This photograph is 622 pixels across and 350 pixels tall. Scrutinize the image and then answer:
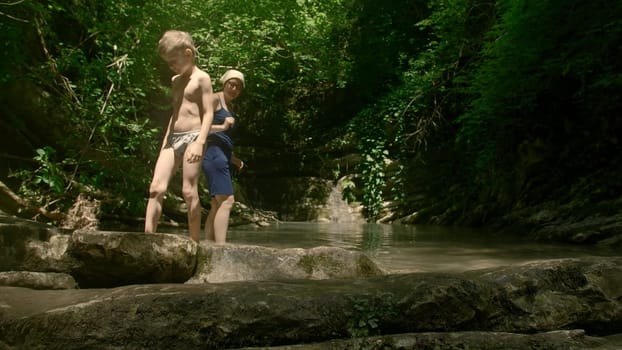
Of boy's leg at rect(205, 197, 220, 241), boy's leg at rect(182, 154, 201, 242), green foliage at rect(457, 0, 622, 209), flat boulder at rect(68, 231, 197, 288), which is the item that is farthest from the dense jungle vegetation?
flat boulder at rect(68, 231, 197, 288)

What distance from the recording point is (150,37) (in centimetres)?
921

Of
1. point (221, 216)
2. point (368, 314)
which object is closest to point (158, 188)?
point (221, 216)

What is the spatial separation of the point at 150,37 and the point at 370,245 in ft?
18.1

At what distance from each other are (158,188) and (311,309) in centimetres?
182

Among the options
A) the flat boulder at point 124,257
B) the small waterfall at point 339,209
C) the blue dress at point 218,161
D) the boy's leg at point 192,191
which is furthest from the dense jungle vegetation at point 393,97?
the flat boulder at point 124,257

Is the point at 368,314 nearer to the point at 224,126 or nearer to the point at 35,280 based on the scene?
the point at 35,280

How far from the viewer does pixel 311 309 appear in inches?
100

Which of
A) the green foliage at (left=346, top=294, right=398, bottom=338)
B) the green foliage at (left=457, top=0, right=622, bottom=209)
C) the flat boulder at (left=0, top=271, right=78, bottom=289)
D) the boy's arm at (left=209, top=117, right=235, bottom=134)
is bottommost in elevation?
the green foliage at (left=346, top=294, right=398, bottom=338)

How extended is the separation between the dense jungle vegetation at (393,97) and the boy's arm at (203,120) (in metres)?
3.77

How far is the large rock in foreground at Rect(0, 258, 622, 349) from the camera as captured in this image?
2326 mm

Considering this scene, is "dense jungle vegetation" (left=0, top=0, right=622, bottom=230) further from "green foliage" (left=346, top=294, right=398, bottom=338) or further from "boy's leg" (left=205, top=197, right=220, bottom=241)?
"green foliage" (left=346, top=294, right=398, bottom=338)

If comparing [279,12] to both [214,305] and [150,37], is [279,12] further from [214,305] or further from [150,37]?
[214,305]

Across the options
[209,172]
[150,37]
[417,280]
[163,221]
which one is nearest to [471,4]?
[150,37]

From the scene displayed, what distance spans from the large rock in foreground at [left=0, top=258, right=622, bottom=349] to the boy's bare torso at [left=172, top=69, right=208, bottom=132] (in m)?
1.64
